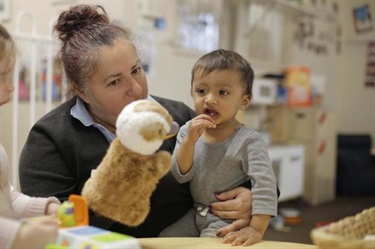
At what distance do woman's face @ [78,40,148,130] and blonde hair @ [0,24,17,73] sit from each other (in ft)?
1.13

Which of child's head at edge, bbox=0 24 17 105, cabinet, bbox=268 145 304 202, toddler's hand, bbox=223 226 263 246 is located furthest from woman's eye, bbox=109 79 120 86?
cabinet, bbox=268 145 304 202

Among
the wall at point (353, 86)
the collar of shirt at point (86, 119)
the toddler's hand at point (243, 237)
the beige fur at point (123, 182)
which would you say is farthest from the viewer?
the wall at point (353, 86)

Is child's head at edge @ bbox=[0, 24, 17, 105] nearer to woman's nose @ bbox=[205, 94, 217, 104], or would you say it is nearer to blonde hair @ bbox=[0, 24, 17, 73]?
blonde hair @ bbox=[0, 24, 17, 73]

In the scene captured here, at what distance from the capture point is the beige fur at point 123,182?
0.80m

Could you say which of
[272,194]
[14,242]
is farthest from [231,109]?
[14,242]

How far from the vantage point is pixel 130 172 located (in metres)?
0.80

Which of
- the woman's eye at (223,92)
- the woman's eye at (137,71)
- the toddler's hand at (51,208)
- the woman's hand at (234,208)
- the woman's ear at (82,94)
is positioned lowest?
the woman's hand at (234,208)

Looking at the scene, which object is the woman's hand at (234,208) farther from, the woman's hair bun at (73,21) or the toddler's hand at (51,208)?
the woman's hair bun at (73,21)

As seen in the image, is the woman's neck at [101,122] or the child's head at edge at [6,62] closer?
the child's head at edge at [6,62]

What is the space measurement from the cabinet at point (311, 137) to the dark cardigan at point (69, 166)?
391cm

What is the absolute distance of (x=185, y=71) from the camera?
388 centimetres

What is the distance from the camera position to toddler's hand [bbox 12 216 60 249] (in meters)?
0.69

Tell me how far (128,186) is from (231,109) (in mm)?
492

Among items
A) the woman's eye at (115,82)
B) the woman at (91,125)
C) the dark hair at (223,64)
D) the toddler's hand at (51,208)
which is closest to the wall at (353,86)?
the dark hair at (223,64)
